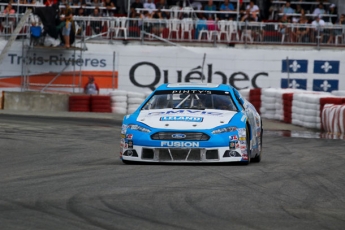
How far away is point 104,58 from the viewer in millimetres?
31484

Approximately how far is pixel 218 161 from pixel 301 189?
2545 millimetres

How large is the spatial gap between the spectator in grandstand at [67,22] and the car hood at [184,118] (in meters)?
17.9

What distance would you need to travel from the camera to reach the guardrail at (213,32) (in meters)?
→ 31.5

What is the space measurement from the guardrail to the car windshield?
1838 cm

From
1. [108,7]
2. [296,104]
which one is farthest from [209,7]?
[296,104]

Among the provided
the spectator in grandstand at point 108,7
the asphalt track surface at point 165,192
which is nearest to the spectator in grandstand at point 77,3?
the spectator in grandstand at point 108,7

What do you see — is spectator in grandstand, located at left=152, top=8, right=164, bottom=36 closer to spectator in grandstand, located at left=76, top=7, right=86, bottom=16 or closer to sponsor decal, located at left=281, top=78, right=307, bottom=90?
spectator in grandstand, located at left=76, top=7, right=86, bottom=16

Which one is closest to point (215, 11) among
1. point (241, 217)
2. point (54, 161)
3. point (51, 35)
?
point (51, 35)

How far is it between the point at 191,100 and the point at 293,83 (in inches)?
768

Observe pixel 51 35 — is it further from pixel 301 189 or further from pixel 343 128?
pixel 301 189

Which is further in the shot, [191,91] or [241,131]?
[191,91]

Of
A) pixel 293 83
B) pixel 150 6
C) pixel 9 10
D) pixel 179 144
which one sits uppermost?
pixel 150 6

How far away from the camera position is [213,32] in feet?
105

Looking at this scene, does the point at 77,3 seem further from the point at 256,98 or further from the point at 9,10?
the point at 256,98
